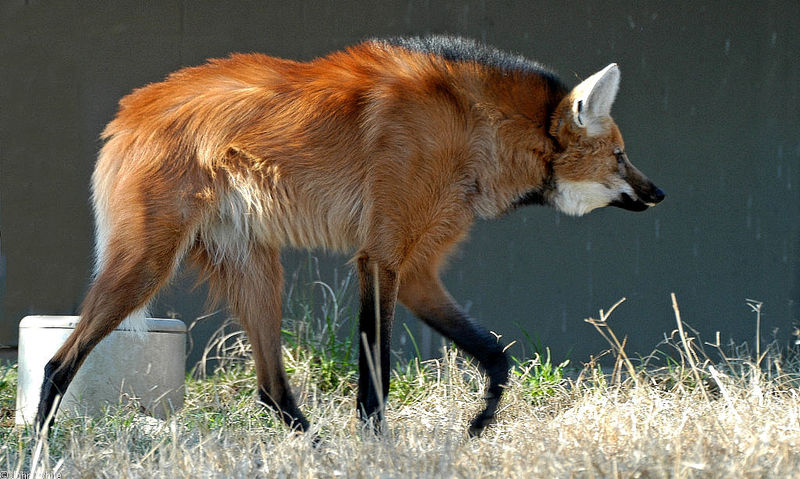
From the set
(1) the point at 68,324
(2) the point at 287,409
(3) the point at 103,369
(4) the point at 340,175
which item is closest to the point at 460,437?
(2) the point at 287,409

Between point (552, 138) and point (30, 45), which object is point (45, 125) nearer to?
point (30, 45)

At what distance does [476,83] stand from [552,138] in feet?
1.17

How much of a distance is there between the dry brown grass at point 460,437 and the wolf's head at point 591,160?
0.72m

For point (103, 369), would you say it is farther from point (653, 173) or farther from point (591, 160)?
point (653, 173)

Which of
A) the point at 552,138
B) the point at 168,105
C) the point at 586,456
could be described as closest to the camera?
the point at 586,456

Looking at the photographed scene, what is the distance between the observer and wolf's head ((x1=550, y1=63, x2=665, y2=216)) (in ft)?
10.2

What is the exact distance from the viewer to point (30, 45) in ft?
14.2

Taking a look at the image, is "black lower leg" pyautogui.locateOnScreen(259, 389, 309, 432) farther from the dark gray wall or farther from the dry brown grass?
the dark gray wall

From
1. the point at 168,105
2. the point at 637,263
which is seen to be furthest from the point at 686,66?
the point at 168,105

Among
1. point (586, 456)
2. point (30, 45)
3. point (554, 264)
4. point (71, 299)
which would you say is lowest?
point (71, 299)

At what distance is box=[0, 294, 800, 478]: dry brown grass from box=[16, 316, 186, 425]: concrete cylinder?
0.46 ft

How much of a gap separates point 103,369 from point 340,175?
4.23ft

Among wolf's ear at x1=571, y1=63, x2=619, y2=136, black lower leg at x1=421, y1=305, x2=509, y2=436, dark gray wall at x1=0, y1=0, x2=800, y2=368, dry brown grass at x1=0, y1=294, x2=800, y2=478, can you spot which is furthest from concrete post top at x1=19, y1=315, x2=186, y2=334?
wolf's ear at x1=571, y1=63, x2=619, y2=136

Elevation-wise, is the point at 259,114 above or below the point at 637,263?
above
